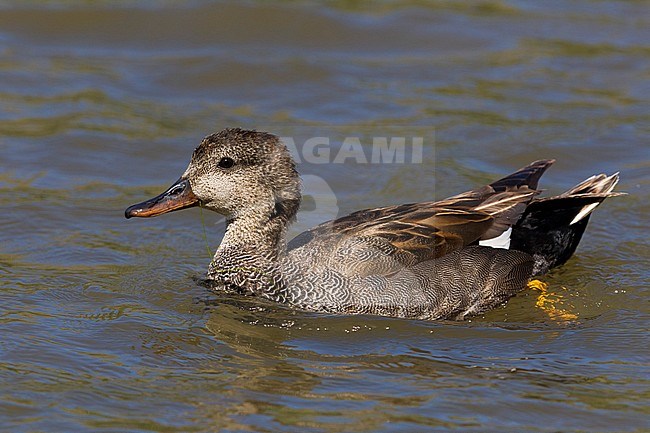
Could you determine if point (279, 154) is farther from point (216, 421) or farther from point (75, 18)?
point (75, 18)

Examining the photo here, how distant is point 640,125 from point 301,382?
681cm

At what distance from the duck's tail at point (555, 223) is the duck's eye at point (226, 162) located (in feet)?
7.32

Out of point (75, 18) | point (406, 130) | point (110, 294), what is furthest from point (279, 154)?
point (75, 18)

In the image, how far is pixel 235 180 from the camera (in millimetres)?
8570

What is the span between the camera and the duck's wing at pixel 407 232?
27.3ft

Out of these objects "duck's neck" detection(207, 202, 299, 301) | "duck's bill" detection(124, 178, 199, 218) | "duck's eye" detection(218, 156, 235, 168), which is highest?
"duck's eye" detection(218, 156, 235, 168)

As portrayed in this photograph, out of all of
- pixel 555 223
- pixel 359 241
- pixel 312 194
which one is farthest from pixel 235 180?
pixel 312 194

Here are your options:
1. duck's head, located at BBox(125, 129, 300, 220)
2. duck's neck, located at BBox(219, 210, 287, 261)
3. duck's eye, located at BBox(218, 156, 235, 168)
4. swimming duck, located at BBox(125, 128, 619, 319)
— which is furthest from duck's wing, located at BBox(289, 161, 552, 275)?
duck's eye, located at BBox(218, 156, 235, 168)

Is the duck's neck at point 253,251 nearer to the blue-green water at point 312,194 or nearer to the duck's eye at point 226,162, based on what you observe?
the blue-green water at point 312,194

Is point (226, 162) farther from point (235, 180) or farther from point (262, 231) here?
point (262, 231)

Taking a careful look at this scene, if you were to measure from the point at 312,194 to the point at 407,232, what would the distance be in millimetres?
3135

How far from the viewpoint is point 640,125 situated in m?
12.7

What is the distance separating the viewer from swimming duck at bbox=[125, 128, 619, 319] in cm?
831

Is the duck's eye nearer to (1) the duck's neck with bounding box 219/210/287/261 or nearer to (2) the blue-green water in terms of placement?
A: (1) the duck's neck with bounding box 219/210/287/261
